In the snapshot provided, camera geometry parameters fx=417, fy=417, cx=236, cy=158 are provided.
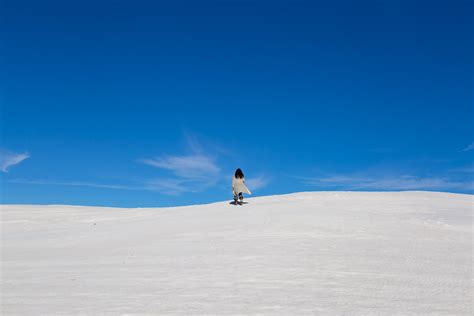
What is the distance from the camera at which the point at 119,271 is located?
6910 millimetres

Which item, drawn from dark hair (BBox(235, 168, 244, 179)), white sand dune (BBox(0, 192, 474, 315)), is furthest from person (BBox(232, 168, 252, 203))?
white sand dune (BBox(0, 192, 474, 315))

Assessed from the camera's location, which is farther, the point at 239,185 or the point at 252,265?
the point at 239,185

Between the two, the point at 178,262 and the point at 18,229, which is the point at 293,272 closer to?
the point at 178,262

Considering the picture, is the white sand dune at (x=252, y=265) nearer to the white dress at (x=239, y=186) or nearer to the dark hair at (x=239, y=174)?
the white dress at (x=239, y=186)

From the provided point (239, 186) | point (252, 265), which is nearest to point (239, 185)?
point (239, 186)

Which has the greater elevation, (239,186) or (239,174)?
(239,174)

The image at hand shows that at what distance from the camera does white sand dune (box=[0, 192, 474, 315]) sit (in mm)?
4859

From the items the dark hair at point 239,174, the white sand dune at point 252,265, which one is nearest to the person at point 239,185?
the dark hair at point 239,174

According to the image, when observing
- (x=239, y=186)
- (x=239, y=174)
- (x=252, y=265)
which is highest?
(x=239, y=174)

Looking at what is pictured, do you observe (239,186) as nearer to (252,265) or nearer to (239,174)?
(239,174)

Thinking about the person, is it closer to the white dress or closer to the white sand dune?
the white dress

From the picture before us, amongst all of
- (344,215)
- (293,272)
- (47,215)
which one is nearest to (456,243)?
(344,215)

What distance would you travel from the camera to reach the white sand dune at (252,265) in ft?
15.9

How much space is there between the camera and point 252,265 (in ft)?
22.5
